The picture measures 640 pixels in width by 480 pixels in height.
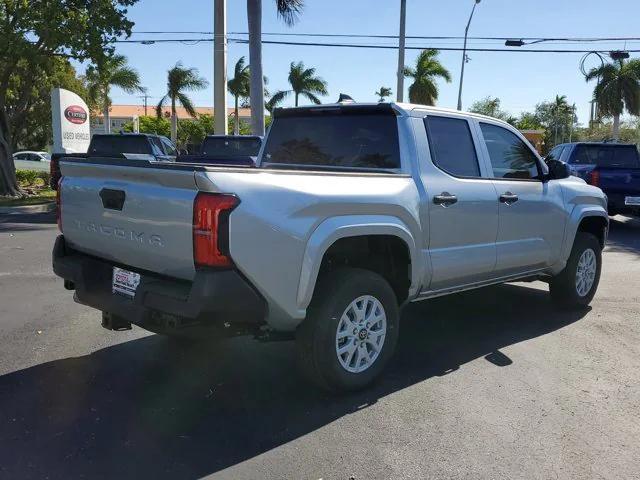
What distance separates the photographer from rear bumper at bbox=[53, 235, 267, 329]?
3295 millimetres

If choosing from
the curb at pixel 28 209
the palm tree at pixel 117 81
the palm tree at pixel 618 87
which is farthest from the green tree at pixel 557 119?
the curb at pixel 28 209

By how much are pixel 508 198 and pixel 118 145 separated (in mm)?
11048

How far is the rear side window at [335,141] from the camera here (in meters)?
4.70

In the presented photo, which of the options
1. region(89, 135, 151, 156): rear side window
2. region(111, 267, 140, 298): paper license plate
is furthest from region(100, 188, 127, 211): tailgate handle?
region(89, 135, 151, 156): rear side window

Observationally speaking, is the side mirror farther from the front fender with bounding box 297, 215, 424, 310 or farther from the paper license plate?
the paper license plate

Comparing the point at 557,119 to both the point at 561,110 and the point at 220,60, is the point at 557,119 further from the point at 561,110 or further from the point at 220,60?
the point at 220,60

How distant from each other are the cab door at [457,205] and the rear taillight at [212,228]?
1760 millimetres

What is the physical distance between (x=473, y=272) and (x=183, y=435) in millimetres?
2705

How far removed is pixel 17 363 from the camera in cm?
457

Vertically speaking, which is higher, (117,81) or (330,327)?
(117,81)

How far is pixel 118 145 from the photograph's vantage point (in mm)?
14117

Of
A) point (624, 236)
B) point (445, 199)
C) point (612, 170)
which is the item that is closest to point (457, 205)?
point (445, 199)

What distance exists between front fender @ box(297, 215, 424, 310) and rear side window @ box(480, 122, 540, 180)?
1540mm

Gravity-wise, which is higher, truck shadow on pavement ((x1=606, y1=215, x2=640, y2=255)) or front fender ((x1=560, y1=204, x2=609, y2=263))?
front fender ((x1=560, y1=204, x2=609, y2=263))
